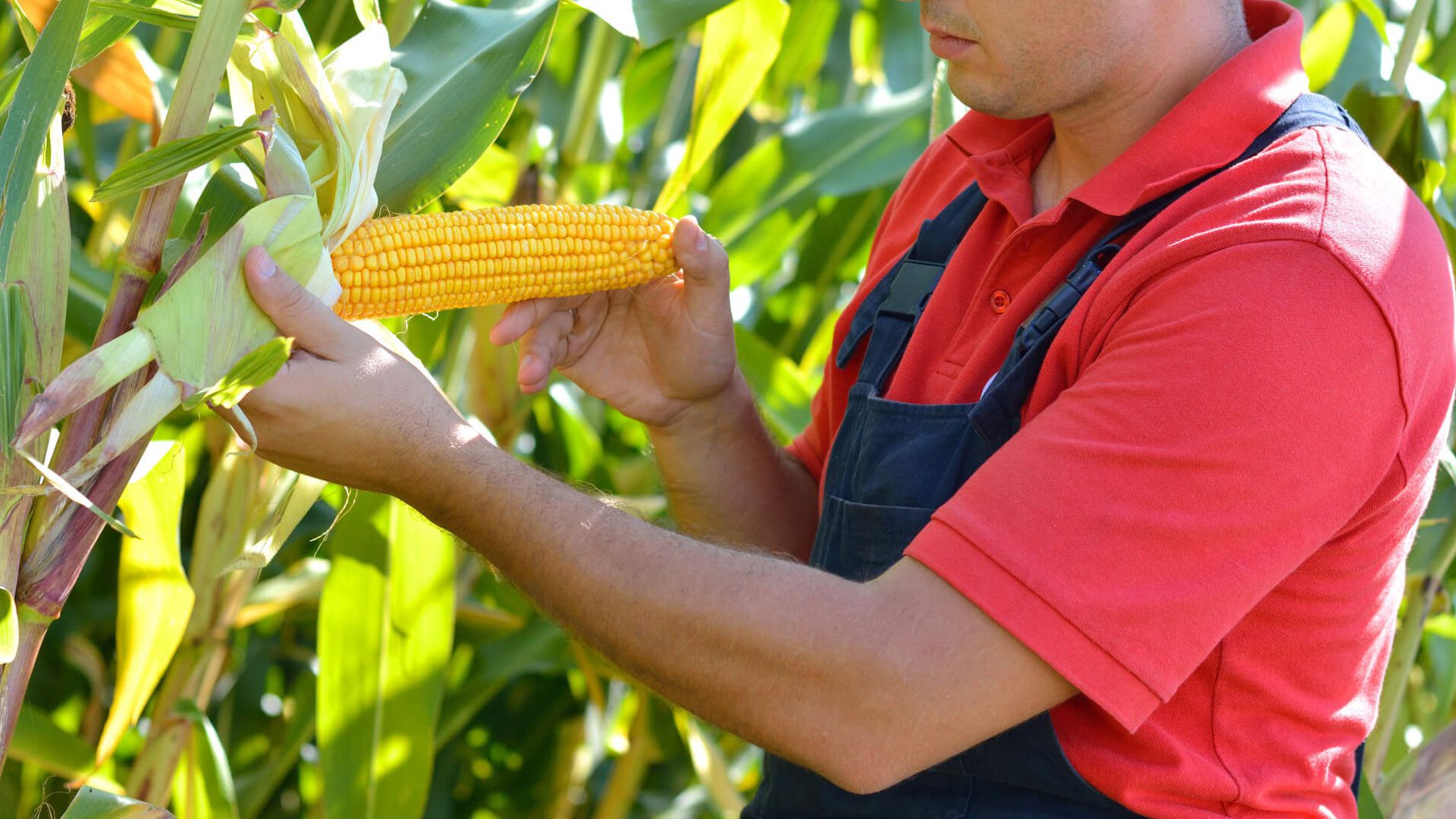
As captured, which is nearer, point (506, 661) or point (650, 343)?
point (650, 343)

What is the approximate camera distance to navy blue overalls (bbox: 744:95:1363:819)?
4.50 ft

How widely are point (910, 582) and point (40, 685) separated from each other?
2.05 metres

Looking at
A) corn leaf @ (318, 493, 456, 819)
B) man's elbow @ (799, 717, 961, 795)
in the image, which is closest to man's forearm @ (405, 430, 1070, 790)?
man's elbow @ (799, 717, 961, 795)

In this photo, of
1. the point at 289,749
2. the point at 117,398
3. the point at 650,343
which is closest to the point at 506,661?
the point at 289,749

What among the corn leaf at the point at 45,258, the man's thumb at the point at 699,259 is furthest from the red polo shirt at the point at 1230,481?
the corn leaf at the point at 45,258

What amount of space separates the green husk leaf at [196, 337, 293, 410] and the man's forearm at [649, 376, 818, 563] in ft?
2.75

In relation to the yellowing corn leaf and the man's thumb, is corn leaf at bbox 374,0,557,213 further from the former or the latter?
the yellowing corn leaf

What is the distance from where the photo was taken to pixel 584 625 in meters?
1.30

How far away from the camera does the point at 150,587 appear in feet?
5.62

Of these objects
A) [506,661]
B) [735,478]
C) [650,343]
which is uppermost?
[650,343]

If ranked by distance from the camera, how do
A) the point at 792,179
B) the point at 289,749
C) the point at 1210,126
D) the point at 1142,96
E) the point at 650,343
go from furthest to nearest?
the point at 792,179 → the point at 289,749 → the point at 650,343 → the point at 1142,96 → the point at 1210,126

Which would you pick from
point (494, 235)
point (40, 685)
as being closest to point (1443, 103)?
point (494, 235)

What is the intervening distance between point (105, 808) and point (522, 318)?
685mm

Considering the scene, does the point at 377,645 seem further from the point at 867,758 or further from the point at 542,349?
the point at 867,758
